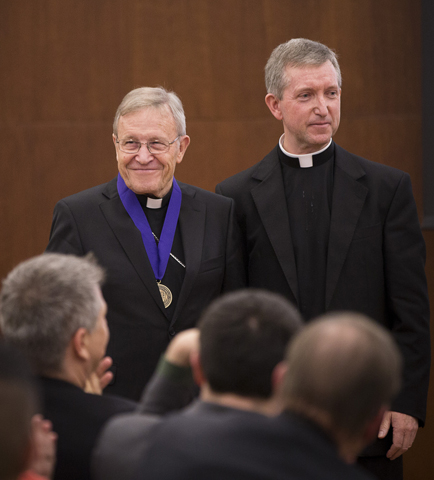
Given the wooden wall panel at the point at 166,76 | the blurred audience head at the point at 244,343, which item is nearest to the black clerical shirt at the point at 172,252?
the blurred audience head at the point at 244,343

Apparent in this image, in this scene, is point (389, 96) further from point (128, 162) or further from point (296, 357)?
point (296, 357)

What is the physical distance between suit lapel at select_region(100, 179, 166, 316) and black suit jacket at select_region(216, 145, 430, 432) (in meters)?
0.49

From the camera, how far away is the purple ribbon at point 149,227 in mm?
2674

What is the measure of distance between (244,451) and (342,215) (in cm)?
186

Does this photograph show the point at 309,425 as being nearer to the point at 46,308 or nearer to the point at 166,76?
the point at 46,308

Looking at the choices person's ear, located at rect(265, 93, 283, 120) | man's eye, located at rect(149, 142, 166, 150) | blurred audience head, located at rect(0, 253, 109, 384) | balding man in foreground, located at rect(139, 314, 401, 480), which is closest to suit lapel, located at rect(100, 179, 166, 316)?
man's eye, located at rect(149, 142, 166, 150)

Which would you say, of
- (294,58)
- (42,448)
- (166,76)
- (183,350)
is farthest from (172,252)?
(166,76)

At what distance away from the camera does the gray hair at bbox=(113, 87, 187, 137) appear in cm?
273

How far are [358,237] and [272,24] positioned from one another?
6.63 ft

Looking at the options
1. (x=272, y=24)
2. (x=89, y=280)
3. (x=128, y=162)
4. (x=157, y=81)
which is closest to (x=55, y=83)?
(x=157, y=81)

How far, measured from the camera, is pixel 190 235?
9.07 feet

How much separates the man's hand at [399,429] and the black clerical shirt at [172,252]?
0.95 meters

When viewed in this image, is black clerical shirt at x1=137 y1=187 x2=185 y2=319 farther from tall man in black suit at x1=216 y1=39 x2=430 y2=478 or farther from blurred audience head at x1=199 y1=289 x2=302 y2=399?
blurred audience head at x1=199 y1=289 x2=302 y2=399

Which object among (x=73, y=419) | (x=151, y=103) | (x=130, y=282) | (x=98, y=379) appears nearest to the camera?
(x=73, y=419)
